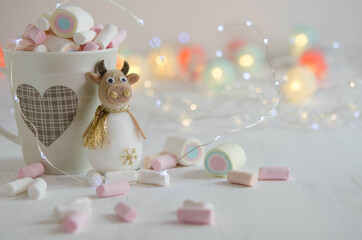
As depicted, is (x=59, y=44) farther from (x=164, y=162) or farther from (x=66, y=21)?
(x=164, y=162)

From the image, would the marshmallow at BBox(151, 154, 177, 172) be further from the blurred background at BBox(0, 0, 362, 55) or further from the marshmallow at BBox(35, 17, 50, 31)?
the blurred background at BBox(0, 0, 362, 55)

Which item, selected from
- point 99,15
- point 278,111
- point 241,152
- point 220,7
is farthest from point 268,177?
point 220,7

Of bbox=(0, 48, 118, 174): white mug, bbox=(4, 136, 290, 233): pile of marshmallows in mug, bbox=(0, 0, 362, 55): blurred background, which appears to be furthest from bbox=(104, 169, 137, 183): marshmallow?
bbox=(0, 0, 362, 55): blurred background

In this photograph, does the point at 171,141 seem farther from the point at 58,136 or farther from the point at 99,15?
the point at 99,15

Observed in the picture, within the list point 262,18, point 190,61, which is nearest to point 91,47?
point 190,61

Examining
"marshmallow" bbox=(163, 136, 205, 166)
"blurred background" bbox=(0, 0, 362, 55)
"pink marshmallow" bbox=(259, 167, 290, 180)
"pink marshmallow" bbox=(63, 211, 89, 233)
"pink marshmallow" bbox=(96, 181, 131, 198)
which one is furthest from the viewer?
"blurred background" bbox=(0, 0, 362, 55)

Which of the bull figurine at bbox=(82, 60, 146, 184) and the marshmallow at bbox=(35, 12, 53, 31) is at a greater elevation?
the marshmallow at bbox=(35, 12, 53, 31)

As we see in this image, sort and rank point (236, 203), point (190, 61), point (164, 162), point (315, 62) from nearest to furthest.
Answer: point (236, 203)
point (164, 162)
point (315, 62)
point (190, 61)
